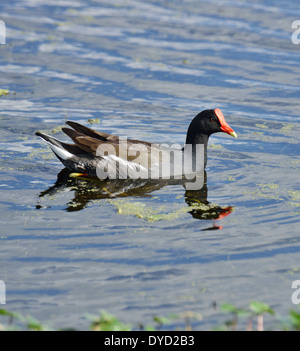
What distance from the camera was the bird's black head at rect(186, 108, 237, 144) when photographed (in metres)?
8.19

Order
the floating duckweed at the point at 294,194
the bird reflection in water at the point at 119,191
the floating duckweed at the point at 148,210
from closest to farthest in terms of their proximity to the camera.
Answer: the floating duckweed at the point at 148,210 → the bird reflection in water at the point at 119,191 → the floating duckweed at the point at 294,194

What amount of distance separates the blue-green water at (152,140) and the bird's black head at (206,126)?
413 millimetres

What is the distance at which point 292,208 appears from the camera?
6.77 m

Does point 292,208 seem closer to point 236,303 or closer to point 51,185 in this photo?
point 236,303

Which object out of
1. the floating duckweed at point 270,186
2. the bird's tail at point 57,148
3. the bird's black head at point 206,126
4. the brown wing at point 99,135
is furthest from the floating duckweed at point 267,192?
the bird's tail at point 57,148

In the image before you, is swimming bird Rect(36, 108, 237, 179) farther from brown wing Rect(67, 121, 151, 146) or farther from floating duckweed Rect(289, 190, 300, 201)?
floating duckweed Rect(289, 190, 300, 201)

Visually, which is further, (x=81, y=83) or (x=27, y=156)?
(x=81, y=83)

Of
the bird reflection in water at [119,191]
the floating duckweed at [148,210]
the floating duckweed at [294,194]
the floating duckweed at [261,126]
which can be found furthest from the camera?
the floating duckweed at [261,126]

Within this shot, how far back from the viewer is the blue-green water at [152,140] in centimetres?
507

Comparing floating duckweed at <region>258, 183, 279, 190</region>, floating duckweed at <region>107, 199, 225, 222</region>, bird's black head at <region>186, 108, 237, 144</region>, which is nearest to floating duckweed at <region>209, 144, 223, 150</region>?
bird's black head at <region>186, 108, 237, 144</region>

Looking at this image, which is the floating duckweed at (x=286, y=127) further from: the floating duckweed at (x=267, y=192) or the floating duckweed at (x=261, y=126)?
the floating duckweed at (x=267, y=192)

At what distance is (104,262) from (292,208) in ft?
7.85

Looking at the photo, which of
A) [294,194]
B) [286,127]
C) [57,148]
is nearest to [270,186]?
[294,194]

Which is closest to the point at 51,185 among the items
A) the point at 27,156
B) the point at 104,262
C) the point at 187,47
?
the point at 27,156
